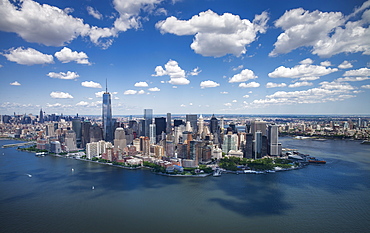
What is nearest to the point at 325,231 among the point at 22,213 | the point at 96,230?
the point at 96,230

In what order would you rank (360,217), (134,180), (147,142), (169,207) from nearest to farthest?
(360,217), (169,207), (134,180), (147,142)

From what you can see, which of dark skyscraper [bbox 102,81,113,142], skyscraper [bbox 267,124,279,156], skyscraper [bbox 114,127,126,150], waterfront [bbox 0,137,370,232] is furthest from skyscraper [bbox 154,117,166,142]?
waterfront [bbox 0,137,370,232]

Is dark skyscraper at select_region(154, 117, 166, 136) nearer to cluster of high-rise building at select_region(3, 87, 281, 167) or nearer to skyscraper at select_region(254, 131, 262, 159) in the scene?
cluster of high-rise building at select_region(3, 87, 281, 167)

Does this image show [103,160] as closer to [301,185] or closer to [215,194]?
[215,194]

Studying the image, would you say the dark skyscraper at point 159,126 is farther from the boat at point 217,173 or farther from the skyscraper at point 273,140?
the boat at point 217,173

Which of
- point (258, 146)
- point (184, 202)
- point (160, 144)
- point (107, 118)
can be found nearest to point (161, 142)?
point (160, 144)
